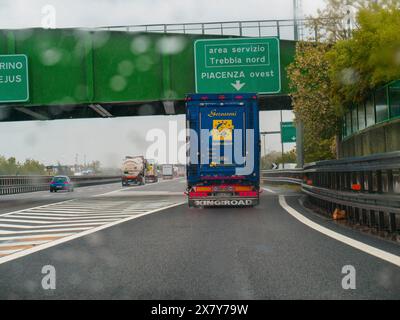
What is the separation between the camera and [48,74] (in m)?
Answer: 25.6

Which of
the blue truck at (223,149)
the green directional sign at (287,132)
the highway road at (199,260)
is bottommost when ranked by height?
the highway road at (199,260)

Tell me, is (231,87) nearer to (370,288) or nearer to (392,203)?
(392,203)

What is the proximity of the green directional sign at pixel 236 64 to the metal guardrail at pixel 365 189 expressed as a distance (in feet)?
39.1

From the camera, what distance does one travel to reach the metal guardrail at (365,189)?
28.2 ft

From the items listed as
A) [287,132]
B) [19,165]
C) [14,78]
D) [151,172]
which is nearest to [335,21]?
[14,78]

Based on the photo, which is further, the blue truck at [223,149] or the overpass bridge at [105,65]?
the overpass bridge at [105,65]

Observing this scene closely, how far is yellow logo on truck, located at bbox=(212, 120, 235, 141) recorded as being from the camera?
16703 millimetres

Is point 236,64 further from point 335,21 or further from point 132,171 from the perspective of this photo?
point 132,171

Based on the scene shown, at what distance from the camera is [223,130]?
1673 centimetres

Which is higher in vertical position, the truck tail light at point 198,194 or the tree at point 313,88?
the tree at point 313,88

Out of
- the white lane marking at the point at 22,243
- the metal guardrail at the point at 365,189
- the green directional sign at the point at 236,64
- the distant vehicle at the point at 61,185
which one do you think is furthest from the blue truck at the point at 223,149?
the distant vehicle at the point at 61,185

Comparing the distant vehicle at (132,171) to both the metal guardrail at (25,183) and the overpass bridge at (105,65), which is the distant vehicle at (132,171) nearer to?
the metal guardrail at (25,183)

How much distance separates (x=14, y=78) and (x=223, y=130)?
1262cm

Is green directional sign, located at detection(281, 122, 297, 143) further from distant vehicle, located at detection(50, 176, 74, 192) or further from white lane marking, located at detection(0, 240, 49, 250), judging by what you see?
white lane marking, located at detection(0, 240, 49, 250)
